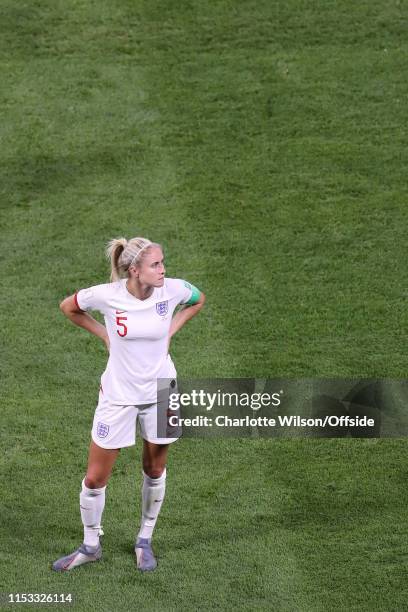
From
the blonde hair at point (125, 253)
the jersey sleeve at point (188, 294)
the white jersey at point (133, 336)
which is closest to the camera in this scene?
the blonde hair at point (125, 253)

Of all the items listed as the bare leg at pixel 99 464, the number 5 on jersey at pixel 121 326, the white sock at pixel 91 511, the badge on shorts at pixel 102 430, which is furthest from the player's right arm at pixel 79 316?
the white sock at pixel 91 511

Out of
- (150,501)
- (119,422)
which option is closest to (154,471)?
(150,501)

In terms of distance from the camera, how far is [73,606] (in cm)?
745

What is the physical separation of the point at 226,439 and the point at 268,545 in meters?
1.18

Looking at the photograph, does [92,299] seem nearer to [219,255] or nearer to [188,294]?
[188,294]

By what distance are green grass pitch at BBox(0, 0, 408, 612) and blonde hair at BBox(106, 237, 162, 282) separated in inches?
73.1

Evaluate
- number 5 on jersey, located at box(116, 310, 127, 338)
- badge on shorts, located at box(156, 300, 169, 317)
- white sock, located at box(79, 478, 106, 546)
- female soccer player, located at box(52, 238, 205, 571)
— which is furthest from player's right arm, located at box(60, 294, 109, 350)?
white sock, located at box(79, 478, 106, 546)

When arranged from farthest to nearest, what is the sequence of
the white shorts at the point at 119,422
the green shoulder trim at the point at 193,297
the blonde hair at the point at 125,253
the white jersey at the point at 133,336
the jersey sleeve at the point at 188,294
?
1. the green shoulder trim at the point at 193,297
2. the jersey sleeve at the point at 188,294
3. the white shorts at the point at 119,422
4. the white jersey at the point at 133,336
5. the blonde hair at the point at 125,253

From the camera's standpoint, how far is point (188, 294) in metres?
7.54

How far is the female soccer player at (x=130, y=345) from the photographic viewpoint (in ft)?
23.6

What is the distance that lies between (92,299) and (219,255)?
12.0 feet

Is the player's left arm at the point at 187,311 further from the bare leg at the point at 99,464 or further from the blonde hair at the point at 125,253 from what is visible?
the bare leg at the point at 99,464

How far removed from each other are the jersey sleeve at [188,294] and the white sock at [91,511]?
4.04 ft

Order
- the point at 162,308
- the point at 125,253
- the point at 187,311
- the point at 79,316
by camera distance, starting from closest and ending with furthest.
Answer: the point at 125,253 → the point at 162,308 → the point at 79,316 → the point at 187,311
